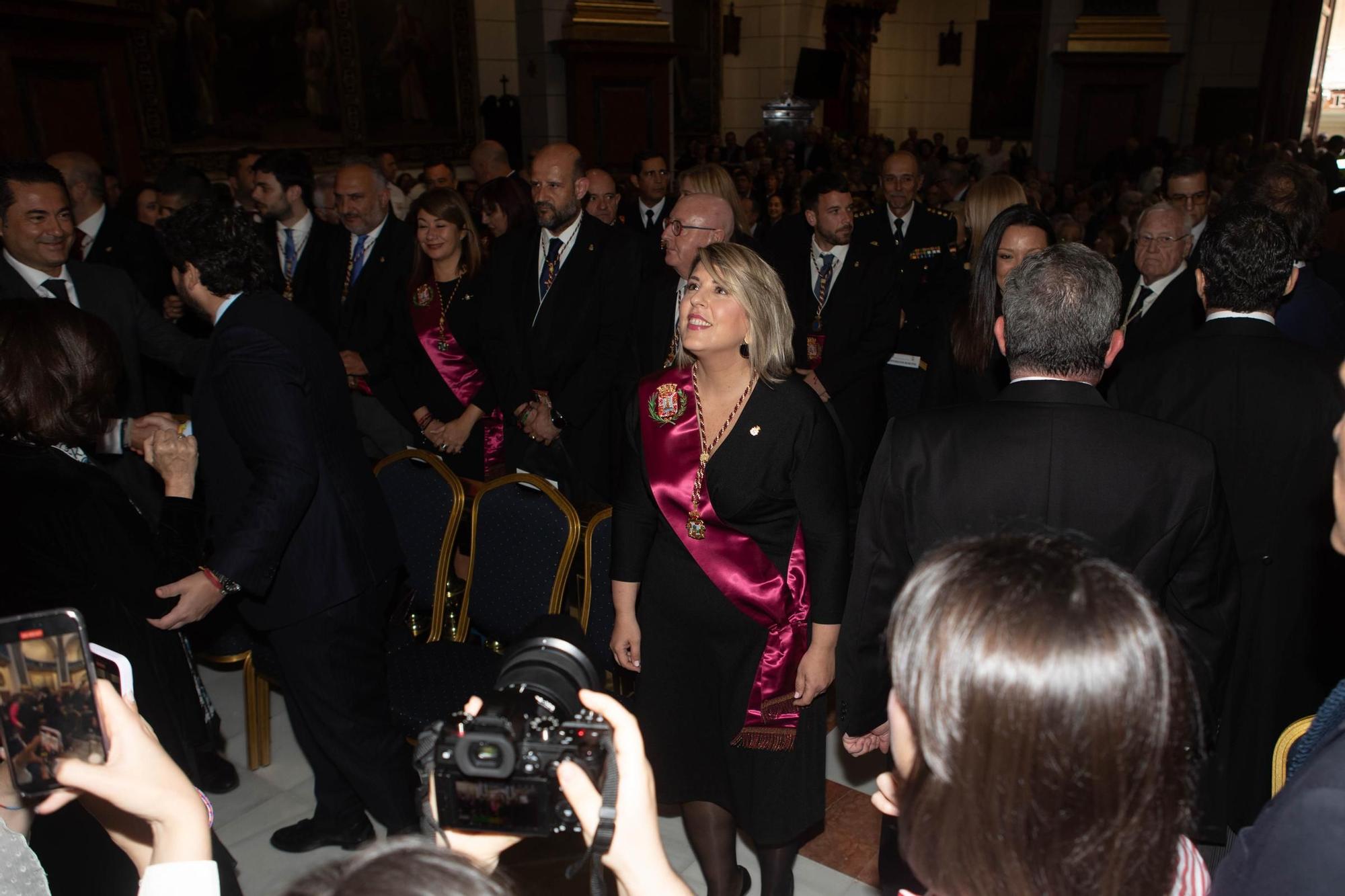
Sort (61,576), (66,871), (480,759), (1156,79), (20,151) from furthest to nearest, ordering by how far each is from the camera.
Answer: (1156,79)
(20,151)
(61,576)
(66,871)
(480,759)

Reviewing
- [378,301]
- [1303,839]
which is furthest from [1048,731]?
[378,301]

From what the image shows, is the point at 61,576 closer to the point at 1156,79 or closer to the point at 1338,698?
the point at 1338,698

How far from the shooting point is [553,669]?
1122 mm

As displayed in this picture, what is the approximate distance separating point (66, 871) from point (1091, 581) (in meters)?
1.77

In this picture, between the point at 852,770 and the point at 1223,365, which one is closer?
the point at 1223,365

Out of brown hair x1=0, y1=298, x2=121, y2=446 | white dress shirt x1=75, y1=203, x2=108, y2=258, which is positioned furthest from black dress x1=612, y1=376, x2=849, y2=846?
white dress shirt x1=75, y1=203, x2=108, y2=258

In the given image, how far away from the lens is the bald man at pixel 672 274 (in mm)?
3344

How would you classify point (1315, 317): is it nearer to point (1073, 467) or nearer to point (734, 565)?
point (1073, 467)

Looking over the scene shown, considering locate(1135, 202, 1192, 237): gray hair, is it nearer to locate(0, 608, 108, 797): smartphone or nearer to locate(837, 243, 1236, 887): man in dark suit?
locate(837, 243, 1236, 887): man in dark suit

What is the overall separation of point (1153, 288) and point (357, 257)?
333 centimetres

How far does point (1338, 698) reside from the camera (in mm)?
1102

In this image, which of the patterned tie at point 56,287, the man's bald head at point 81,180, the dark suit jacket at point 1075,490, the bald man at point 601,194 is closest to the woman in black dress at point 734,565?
the dark suit jacket at point 1075,490

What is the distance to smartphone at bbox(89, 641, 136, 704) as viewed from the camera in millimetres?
1170

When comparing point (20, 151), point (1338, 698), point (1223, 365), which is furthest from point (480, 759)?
point (20, 151)
